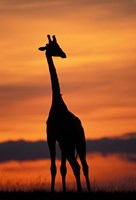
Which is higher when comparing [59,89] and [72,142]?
[59,89]

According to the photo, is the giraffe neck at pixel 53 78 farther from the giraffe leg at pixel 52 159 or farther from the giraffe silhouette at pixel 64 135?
the giraffe leg at pixel 52 159

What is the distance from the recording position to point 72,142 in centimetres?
2855

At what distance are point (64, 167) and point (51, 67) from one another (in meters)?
3.77
